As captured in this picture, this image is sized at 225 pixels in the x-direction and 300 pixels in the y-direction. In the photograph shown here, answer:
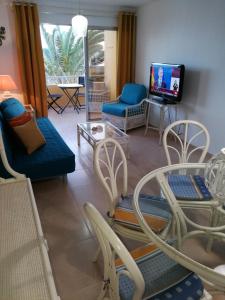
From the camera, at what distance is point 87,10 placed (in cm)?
467

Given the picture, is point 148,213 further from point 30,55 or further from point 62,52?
point 62,52

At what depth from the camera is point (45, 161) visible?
2508 mm

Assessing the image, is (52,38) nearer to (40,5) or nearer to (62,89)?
(62,89)

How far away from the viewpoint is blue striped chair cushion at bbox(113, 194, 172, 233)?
146 centimetres

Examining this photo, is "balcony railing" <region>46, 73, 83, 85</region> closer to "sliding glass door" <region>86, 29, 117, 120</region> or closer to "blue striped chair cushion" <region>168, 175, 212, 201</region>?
"sliding glass door" <region>86, 29, 117, 120</region>

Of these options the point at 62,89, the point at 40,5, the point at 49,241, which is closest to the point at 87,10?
the point at 40,5

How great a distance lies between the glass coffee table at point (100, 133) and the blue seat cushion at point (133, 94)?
1129mm

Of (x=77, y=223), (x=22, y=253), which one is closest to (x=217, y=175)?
(x=22, y=253)

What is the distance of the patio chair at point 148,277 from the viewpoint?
90cm

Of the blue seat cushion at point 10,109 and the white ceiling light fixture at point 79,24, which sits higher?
Answer: the white ceiling light fixture at point 79,24

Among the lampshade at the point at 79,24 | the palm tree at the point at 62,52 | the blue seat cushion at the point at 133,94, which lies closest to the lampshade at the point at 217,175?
the lampshade at the point at 79,24

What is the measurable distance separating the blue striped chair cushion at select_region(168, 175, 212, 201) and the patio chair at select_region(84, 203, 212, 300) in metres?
0.55

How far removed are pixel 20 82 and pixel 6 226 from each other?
3991mm

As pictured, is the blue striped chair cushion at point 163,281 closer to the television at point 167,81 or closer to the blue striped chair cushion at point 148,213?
the blue striped chair cushion at point 148,213
